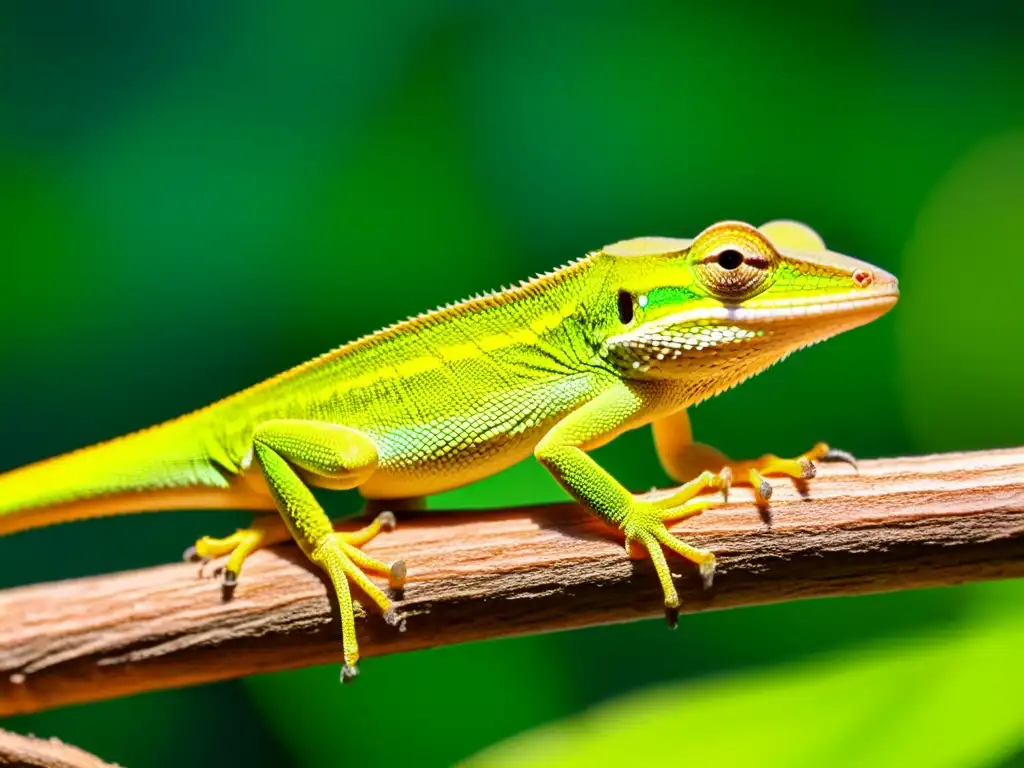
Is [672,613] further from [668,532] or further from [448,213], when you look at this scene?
[448,213]

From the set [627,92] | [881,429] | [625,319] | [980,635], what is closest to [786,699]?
[980,635]

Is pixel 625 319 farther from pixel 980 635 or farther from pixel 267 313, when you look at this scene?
pixel 267 313

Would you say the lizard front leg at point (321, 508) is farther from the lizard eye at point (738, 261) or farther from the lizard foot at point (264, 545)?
the lizard eye at point (738, 261)

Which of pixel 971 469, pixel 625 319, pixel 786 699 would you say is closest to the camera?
pixel 971 469

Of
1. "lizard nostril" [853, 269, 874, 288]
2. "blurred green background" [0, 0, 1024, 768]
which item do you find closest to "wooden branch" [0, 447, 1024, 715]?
"lizard nostril" [853, 269, 874, 288]

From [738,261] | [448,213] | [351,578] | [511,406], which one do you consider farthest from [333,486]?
[448,213]

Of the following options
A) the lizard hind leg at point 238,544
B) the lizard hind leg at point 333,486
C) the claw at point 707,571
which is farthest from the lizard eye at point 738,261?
the lizard hind leg at point 238,544

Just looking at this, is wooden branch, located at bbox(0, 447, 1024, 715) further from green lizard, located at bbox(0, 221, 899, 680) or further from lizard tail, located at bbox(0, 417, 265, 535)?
lizard tail, located at bbox(0, 417, 265, 535)
